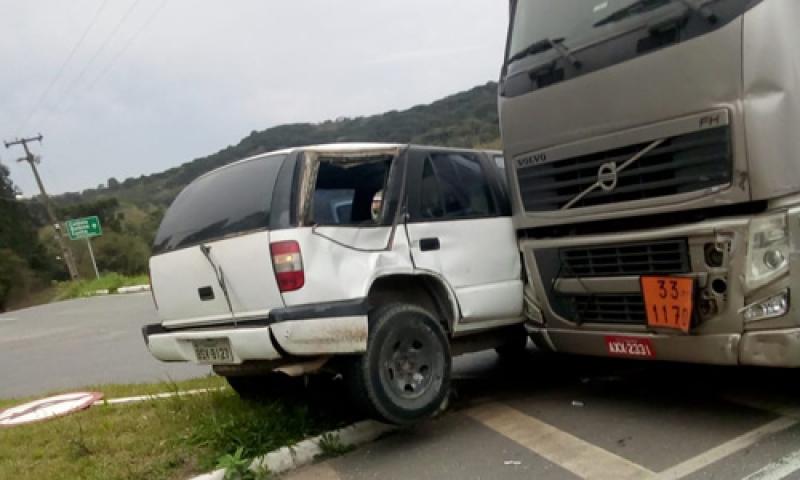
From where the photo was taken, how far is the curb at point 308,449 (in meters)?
3.73

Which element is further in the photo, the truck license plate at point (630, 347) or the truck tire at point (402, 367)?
the truck license plate at point (630, 347)

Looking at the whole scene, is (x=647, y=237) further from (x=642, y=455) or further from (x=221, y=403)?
(x=221, y=403)

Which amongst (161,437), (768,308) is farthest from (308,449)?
(768,308)

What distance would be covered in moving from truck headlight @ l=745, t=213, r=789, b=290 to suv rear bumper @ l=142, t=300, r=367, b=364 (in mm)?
2047

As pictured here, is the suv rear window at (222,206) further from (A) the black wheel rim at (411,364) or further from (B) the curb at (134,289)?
(B) the curb at (134,289)

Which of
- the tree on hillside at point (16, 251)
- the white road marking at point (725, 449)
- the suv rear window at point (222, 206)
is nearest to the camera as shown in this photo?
the white road marking at point (725, 449)

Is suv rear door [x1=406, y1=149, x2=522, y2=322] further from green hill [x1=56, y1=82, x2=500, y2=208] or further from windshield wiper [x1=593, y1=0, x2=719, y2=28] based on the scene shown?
windshield wiper [x1=593, y1=0, x2=719, y2=28]

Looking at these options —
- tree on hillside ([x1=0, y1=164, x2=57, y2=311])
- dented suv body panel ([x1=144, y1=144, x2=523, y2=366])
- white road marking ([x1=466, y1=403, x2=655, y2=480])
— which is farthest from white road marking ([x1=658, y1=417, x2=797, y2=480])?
tree on hillside ([x1=0, y1=164, x2=57, y2=311])

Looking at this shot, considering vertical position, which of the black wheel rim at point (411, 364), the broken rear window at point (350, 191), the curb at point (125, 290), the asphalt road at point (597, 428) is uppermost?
the broken rear window at point (350, 191)


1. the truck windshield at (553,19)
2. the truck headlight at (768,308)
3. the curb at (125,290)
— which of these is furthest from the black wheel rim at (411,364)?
the curb at (125,290)

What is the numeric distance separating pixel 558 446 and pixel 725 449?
2.86 feet

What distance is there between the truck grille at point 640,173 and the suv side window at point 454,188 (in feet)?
1.11

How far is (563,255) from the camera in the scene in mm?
4219

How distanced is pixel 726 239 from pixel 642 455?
4.04 feet
